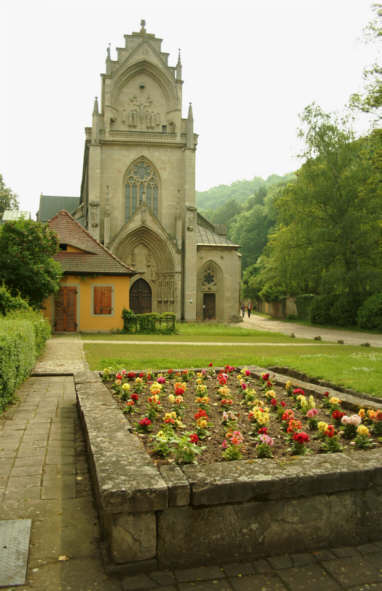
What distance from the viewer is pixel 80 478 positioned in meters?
4.31

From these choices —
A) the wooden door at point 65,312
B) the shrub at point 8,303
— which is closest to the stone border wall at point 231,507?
the shrub at point 8,303

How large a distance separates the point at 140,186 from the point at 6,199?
79.9ft

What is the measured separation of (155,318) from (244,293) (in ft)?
122

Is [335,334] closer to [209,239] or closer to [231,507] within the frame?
[209,239]

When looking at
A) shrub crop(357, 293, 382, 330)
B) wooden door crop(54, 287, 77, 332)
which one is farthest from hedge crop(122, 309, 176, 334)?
shrub crop(357, 293, 382, 330)

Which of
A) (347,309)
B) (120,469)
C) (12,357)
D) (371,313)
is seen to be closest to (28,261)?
(12,357)

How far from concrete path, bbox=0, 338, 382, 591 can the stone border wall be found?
0.09m

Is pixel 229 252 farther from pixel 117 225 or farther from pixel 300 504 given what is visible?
pixel 300 504

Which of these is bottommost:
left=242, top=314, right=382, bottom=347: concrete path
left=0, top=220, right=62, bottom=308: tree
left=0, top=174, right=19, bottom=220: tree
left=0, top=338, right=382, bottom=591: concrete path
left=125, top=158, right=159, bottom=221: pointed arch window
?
left=242, top=314, right=382, bottom=347: concrete path

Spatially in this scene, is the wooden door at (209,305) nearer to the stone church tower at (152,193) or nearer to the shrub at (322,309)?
the stone church tower at (152,193)

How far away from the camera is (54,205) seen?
49.9m

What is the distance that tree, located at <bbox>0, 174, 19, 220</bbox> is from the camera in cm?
5203

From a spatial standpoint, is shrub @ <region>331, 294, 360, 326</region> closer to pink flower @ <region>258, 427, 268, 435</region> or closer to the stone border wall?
pink flower @ <region>258, 427, 268, 435</region>

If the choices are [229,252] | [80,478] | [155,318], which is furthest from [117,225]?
[80,478]
